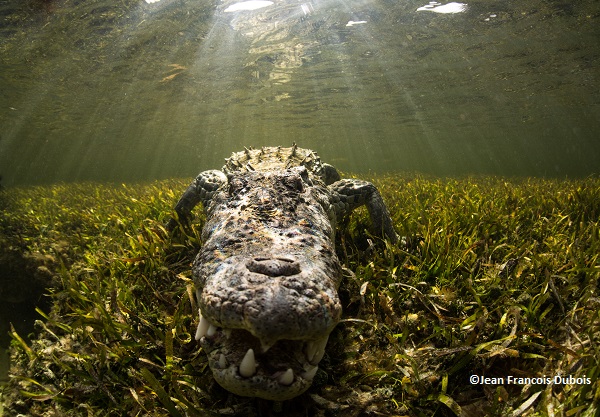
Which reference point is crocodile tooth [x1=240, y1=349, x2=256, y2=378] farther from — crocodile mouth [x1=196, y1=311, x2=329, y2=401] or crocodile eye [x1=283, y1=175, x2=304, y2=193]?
crocodile eye [x1=283, y1=175, x2=304, y2=193]

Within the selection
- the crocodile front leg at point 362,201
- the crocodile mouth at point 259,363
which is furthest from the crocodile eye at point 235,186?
the crocodile mouth at point 259,363

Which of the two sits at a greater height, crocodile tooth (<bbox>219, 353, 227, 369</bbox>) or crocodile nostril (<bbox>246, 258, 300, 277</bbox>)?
crocodile nostril (<bbox>246, 258, 300, 277</bbox>)

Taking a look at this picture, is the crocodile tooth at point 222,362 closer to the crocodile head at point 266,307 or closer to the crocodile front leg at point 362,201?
the crocodile head at point 266,307

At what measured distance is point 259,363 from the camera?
1.44 metres

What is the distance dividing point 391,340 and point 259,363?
0.87m

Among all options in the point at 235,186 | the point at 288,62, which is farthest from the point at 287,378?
the point at 288,62

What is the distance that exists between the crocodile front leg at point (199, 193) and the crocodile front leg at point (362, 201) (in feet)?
4.27

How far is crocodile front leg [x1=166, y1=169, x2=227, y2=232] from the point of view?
12.3ft

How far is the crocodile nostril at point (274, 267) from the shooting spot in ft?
5.02

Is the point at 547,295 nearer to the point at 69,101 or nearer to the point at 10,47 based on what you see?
the point at 10,47

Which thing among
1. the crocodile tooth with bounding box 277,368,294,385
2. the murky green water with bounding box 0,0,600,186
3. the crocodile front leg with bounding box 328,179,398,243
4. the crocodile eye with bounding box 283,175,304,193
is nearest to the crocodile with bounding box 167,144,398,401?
the crocodile tooth with bounding box 277,368,294,385

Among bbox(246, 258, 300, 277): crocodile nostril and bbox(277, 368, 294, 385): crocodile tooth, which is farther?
bbox(246, 258, 300, 277): crocodile nostril

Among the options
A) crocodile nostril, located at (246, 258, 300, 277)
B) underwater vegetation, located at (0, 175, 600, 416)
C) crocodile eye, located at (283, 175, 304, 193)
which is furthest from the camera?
crocodile eye, located at (283, 175, 304, 193)

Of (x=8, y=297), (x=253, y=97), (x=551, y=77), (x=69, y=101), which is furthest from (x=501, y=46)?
(x=69, y=101)
